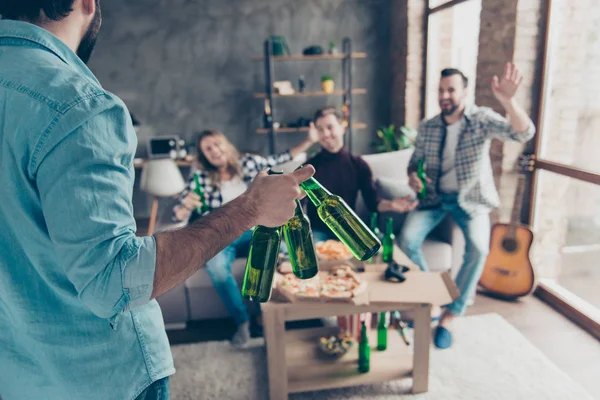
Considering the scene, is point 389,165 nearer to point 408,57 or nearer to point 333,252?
point 333,252

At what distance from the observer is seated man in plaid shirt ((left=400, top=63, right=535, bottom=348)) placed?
103 inches

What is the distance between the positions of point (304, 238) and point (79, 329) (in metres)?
0.41

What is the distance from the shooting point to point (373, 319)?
2516 millimetres

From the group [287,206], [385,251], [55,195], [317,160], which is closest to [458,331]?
[385,251]

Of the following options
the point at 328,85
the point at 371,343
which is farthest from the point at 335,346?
the point at 328,85

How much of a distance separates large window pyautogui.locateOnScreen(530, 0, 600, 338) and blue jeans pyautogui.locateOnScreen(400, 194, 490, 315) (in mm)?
565

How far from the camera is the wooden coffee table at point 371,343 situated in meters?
1.85

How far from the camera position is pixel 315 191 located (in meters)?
0.79

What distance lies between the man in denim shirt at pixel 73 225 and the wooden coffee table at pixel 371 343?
108 centimetres

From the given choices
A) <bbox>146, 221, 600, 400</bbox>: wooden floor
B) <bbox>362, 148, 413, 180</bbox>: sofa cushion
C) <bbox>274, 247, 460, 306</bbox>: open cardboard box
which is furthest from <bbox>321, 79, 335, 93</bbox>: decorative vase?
<bbox>274, 247, 460, 306</bbox>: open cardboard box

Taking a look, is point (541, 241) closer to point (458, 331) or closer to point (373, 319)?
point (458, 331)

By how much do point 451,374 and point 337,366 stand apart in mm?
566

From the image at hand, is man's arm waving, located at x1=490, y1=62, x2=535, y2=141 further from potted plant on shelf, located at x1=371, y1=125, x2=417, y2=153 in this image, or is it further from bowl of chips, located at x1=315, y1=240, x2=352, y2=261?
potted plant on shelf, located at x1=371, y1=125, x2=417, y2=153

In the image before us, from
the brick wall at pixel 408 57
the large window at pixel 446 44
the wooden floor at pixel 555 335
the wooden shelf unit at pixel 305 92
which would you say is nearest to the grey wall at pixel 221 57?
the wooden shelf unit at pixel 305 92
